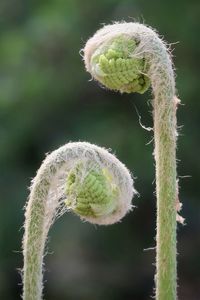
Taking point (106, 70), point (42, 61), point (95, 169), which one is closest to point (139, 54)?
point (106, 70)

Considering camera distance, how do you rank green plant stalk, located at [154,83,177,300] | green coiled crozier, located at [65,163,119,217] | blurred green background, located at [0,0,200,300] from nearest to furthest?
1. green plant stalk, located at [154,83,177,300]
2. green coiled crozier, located at [65,163,119,217]
3. blurred green background, located at [0,0,200,300]

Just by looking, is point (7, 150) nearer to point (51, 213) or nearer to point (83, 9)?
point (83, 9)

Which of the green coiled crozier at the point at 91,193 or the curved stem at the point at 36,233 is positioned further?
the green coiled crozier at the point at 91,193

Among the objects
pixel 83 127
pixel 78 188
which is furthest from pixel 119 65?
pixel 83 127

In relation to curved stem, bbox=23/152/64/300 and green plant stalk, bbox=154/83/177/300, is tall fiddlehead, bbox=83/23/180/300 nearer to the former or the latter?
green plant stalk, bbox=154/83/177/300

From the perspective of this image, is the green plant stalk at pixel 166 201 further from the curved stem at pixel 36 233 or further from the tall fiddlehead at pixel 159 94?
the curved stem at pixel 36 233

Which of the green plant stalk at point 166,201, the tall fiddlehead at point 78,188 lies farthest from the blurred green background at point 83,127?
the green plant stalk at point 166,201

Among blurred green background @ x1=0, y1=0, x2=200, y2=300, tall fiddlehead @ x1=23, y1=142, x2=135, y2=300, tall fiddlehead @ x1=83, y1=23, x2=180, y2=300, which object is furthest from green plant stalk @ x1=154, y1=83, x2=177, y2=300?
blurred green background @ x1=0, y1=0, x2=200, y2=300
